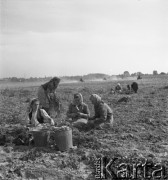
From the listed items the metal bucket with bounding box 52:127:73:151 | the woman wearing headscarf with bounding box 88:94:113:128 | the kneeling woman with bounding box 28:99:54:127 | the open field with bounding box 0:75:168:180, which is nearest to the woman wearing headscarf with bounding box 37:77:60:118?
the open field with bounding box 0:75:168:180

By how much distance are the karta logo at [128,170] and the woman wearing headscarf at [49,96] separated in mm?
3238

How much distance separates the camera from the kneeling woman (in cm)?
747

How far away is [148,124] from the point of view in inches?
341

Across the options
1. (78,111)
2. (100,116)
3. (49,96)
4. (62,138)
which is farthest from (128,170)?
(49,96)

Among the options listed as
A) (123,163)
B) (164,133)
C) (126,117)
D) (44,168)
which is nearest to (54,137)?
(44,168)

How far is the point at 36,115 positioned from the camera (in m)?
7.66

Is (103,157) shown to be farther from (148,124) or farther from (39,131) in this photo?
(148,124)

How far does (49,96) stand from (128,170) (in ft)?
12.6

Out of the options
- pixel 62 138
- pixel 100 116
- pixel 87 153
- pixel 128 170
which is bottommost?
pixel 128 170

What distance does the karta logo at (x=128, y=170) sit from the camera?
16.2 ft

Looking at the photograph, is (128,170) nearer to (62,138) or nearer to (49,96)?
(62,138)

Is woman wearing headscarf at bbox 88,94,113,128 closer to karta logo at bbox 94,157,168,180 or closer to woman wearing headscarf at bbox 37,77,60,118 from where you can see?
woman wearing headscarf at bbox 37,77,60,118

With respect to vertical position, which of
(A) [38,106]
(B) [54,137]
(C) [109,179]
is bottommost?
(C) [109,179]

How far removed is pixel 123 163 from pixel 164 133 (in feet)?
8.89
